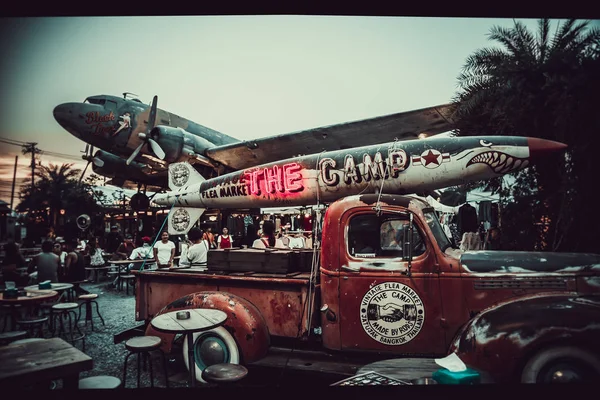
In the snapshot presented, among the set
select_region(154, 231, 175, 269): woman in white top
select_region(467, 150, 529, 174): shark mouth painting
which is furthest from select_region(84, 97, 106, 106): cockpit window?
select_region(467, 150, 529, 174): shark mouth painting

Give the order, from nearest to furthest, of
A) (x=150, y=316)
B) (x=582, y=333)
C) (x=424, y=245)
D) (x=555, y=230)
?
1. (x=582, y=333)
2. (x=424, y=245)
3. (x=150, y=316)
4. (x=555, y=230)

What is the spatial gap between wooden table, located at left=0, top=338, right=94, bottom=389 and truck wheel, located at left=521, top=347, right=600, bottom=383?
3284 millimetres

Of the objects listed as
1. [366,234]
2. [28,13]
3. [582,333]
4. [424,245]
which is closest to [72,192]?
[28,13]

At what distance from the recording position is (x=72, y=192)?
7.78 m

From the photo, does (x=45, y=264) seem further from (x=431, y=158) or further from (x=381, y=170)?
(x=431, y=158)

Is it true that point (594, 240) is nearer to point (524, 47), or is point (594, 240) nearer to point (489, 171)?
point (489, 171)

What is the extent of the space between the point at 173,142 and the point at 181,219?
16.5 feet

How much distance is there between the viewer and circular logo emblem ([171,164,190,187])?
21.4 feet

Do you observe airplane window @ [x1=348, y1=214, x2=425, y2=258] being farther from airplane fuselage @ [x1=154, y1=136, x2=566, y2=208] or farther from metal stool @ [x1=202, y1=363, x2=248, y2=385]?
metal stool @ [x1=202, y1=363, x2=248, y2=385]

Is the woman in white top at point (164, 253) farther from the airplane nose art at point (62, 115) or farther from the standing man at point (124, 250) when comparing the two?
the airplane nose art at point (62, 115)

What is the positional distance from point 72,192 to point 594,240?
31.8ft

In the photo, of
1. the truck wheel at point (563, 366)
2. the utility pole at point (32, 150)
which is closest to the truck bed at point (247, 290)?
the truck wheel at point (563, 366)

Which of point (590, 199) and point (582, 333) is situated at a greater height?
point (590, 199)

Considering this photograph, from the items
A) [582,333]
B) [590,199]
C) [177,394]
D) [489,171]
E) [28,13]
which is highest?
[28,13]
